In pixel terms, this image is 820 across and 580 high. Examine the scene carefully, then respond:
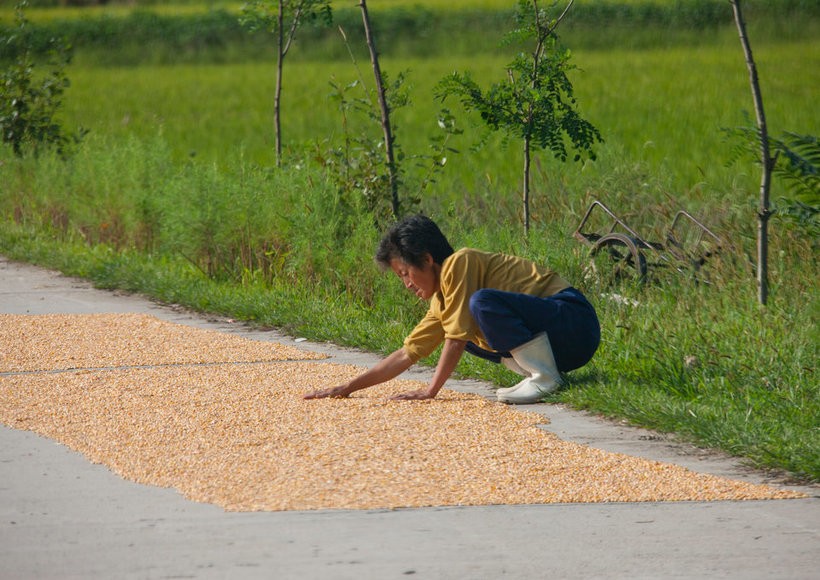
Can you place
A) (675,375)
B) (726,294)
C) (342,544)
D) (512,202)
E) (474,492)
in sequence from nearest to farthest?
1. (342,544)
2. (474,492)
3. (675,375)
4. (726,294)
5. (512,202)

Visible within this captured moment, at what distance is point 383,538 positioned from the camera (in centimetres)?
472

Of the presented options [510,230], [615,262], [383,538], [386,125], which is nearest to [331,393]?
[383,538]

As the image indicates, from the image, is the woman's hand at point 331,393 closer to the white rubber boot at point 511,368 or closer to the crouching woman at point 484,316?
the crouching woman at point 484,316

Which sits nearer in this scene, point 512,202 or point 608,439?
point 608,439

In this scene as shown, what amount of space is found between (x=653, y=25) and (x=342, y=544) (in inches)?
1277

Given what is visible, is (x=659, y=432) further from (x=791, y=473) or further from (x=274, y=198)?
(x=274, y=198)

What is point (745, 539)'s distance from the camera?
4730 mm

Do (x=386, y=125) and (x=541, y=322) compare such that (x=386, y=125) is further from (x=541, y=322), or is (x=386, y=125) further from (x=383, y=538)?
(x=383, y=538)

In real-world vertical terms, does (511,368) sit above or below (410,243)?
below

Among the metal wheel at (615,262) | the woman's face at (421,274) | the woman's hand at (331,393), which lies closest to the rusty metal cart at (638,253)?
the metal wheel at (615,262)

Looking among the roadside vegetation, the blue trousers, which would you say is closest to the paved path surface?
the roadside vegetation

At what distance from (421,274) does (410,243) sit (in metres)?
0.18

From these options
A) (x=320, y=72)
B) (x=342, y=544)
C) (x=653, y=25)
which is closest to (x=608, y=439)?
(x=342, y=544)

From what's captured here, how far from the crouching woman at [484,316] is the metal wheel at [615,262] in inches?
82.3
